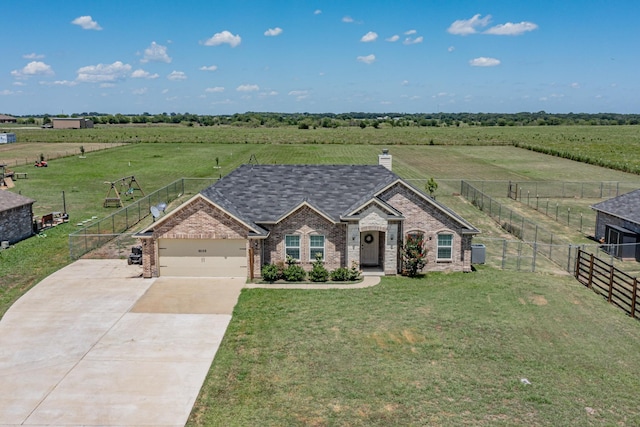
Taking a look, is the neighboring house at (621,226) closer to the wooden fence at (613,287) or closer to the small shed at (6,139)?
the wooden fence at (613,287)

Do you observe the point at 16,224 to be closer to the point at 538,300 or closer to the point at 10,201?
the point at 10,201

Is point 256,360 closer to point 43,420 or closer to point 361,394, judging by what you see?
point 361,394

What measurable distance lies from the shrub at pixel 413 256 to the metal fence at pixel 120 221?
14.2 metres

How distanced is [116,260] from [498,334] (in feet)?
62.4

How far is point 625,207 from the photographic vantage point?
31656 mm

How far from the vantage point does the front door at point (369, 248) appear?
2700 centimetres

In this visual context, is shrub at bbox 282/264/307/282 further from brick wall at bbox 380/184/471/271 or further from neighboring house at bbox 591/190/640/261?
neighboring house at bbox 591/190/640/261

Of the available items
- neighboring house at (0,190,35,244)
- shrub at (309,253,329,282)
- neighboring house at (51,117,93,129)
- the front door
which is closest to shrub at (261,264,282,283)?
shrub at (309,253,329,282)

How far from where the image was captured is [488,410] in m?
13.6

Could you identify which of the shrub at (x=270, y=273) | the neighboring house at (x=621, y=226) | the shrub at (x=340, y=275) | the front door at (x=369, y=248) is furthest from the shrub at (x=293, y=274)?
the neighboring house at (x=621, y=226)

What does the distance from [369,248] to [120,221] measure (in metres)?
19.9

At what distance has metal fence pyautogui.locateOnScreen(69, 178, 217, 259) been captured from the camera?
3045 cm

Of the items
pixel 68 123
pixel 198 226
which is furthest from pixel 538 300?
pixel 68 123

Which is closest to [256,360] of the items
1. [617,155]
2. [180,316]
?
[180,316]
